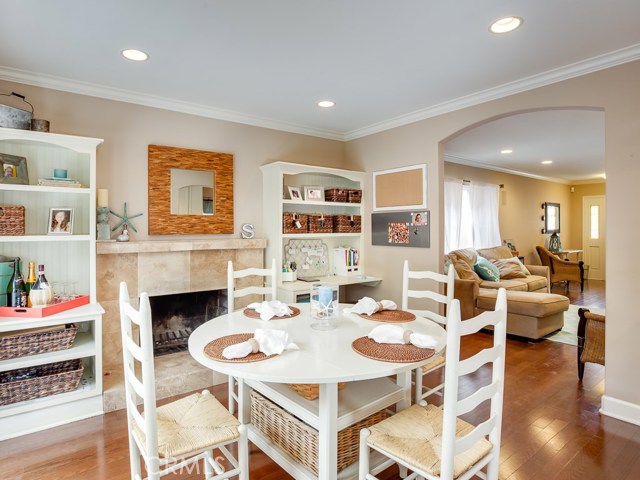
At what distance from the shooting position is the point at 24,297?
2.63 meters

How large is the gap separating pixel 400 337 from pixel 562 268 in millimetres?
7412

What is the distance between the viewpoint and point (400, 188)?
13.1ft

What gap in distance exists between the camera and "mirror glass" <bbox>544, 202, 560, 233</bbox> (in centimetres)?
868

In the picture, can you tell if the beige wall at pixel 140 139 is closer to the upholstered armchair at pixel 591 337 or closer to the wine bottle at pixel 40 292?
the wine bottle at pixel 40 292

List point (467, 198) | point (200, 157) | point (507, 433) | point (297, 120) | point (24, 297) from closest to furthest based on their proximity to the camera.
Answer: point (507, 433)
point (24, 297)
point (200, 157)
point (297, 120)
point (467, 198)

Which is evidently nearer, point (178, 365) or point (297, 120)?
point (178, 365)

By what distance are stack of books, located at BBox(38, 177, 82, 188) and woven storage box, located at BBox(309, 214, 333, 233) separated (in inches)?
84.2

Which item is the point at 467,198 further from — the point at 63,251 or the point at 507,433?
the point at 63,251

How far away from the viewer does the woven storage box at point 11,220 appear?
2.57 meters

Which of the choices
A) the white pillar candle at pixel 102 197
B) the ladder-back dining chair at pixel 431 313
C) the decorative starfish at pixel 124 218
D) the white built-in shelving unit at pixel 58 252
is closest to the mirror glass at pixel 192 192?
the decorative starfish at pixel 124 218

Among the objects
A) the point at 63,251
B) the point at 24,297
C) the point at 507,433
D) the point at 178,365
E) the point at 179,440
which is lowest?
the point at 507,433

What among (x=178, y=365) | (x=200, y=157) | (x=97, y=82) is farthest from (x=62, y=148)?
(x=178, y=365)

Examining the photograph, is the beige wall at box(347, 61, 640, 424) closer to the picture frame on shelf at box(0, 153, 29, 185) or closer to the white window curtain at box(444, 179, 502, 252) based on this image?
the white window curtain at box(444, 179, 502, 252)

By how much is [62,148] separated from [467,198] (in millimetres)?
5758
